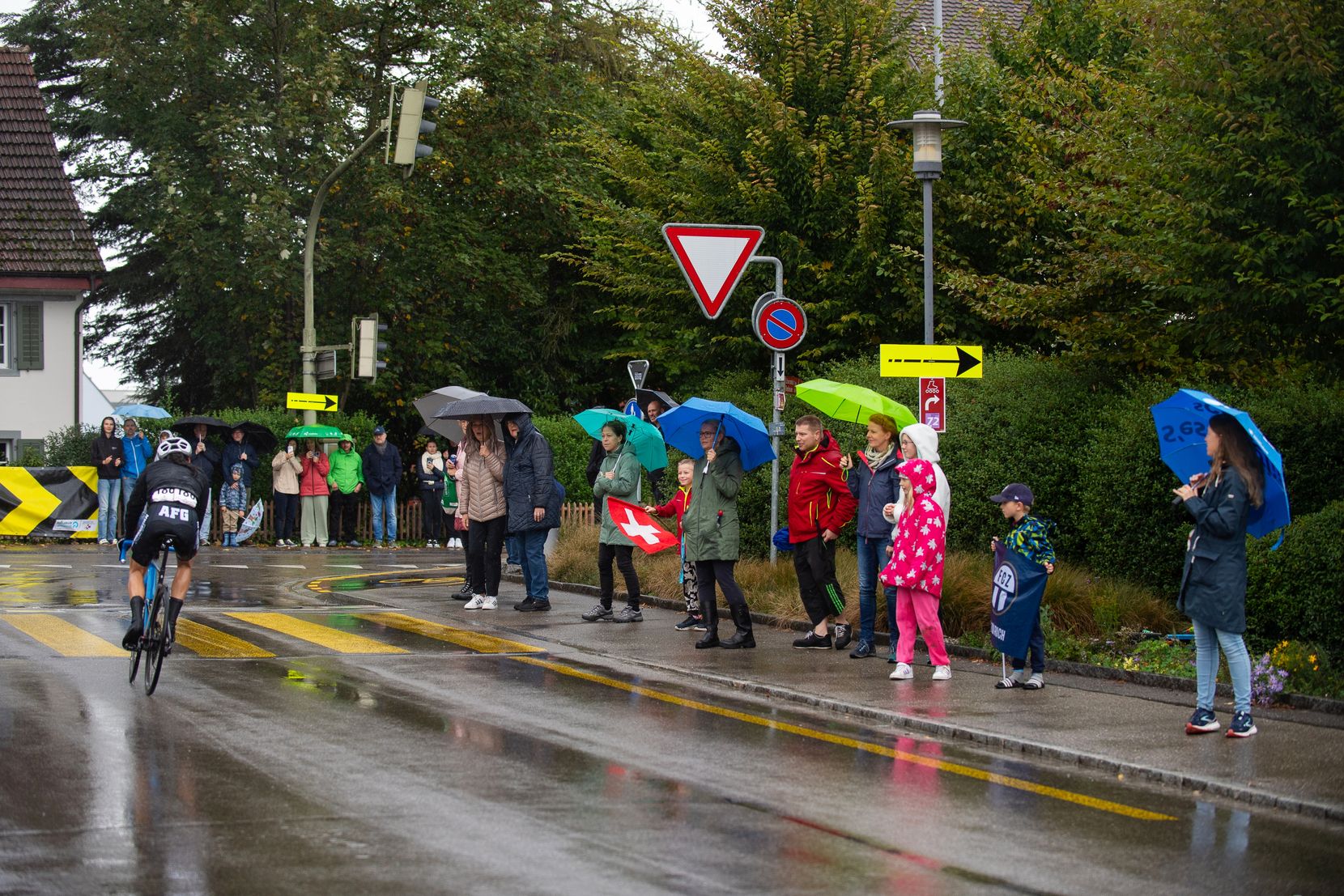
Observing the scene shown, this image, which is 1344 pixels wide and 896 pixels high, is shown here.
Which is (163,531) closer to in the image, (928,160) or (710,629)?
(710,629)

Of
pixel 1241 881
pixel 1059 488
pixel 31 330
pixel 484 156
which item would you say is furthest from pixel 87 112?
pixel 1241 881

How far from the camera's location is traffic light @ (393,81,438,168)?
24.2 meters

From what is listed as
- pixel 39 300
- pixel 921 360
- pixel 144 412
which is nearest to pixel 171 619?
pixel 921 360

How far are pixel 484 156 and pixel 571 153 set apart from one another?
2.18m

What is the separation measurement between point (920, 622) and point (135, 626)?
5.48 metres

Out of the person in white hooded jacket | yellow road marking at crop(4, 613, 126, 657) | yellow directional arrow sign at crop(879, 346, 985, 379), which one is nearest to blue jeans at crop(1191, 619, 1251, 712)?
the person in white hooded jacket

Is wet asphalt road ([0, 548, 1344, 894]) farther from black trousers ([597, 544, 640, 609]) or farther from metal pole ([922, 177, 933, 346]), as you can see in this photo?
metal pole ([922, 177, 933, 346])

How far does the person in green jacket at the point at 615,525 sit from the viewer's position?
16125mm

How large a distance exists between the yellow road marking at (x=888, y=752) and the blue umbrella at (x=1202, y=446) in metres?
2.36

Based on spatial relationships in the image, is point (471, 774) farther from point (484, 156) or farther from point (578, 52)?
point (578, 52)

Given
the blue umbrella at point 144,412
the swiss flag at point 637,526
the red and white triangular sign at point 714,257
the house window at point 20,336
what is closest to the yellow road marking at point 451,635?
the swiss flag at point 637,526

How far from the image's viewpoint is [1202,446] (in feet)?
35.1

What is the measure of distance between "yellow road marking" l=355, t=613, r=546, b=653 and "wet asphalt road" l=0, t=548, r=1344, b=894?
1.26 metres

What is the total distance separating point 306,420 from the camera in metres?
31.1
